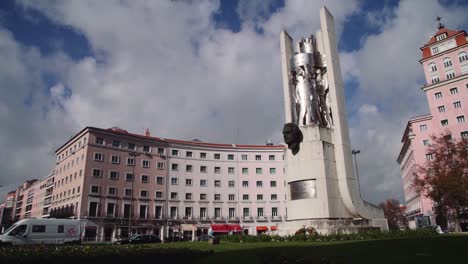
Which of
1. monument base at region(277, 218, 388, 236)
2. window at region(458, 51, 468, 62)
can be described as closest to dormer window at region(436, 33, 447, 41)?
window at region(458, 51, 468, 62)

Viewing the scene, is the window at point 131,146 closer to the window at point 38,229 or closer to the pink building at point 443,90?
the window at point 38,229

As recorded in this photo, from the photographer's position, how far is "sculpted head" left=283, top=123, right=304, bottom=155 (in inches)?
970

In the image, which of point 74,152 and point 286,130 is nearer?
point 286,130

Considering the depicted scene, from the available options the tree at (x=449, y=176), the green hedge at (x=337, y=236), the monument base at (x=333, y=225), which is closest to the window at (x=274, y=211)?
the tree at (x=449, y=176)

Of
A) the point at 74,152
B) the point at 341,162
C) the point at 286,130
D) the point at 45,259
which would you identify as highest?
the point at 74,152

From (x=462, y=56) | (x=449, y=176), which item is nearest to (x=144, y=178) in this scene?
(x=449, y=176)

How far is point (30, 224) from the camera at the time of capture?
2741cm

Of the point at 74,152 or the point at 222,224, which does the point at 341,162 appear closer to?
the point at 222,224

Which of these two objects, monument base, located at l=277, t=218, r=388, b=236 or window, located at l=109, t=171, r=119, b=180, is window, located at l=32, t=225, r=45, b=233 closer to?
monument base, located at l=277, t=218, r=388, b=236

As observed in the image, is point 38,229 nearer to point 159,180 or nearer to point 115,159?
point 115,159

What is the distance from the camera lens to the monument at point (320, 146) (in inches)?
911

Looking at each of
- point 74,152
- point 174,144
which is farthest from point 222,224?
point 74,152

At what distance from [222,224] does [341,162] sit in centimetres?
4066

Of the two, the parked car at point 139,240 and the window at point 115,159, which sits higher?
the window at point 115,159
